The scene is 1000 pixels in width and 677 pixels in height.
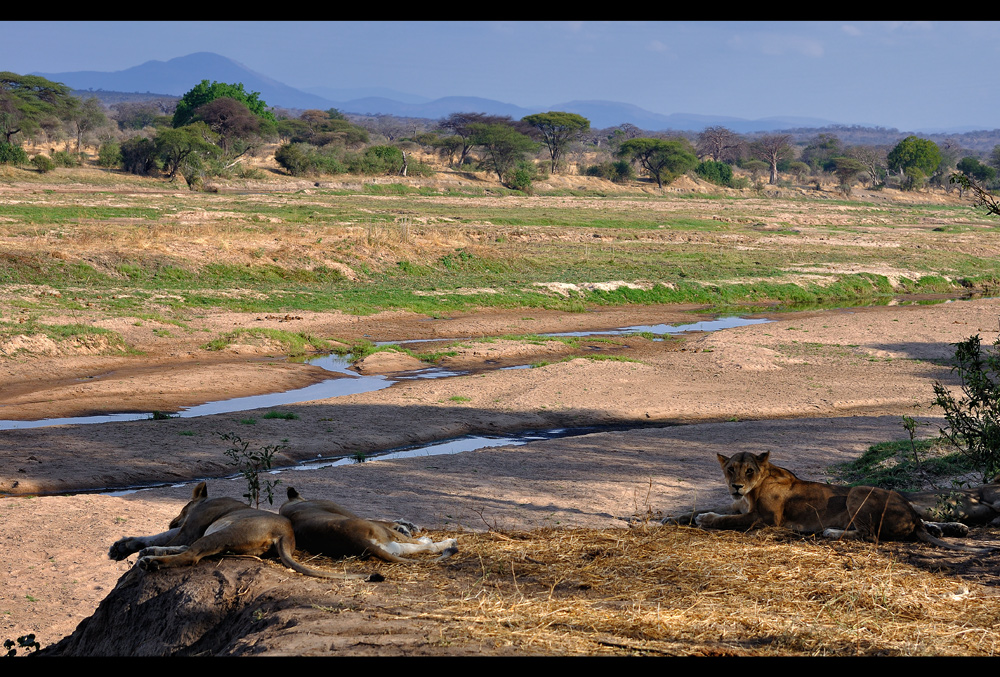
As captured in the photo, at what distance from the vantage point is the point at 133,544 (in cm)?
625

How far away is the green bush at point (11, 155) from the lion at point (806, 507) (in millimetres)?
63215

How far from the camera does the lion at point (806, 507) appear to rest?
6703 mm

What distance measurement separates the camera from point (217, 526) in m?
5.88

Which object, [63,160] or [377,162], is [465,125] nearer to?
[377,162]

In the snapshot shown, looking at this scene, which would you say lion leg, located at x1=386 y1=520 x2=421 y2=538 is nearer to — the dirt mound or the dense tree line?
the dirt mound

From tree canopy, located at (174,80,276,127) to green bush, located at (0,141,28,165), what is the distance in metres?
21.2

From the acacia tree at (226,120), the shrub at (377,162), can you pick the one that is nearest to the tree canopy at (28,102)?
the acacia tree at (226,120)

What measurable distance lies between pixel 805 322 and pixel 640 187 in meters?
62.3

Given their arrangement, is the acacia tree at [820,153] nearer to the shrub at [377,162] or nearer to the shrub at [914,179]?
the shrub at [914,179]

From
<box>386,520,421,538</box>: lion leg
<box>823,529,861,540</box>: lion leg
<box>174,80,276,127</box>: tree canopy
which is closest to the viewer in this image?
<box>386,520,421,538</box>: lion leg

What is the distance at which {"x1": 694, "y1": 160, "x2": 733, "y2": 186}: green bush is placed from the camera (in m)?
96.1

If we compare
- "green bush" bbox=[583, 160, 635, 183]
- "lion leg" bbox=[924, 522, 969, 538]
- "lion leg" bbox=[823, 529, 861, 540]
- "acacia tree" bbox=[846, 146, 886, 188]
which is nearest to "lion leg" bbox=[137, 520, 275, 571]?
"lion leg" bbox=[823, 529, 861, 540]

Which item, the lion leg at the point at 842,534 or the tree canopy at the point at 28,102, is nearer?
the lion leg at the point at 842,534

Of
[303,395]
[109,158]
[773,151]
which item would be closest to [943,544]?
[303,395]
